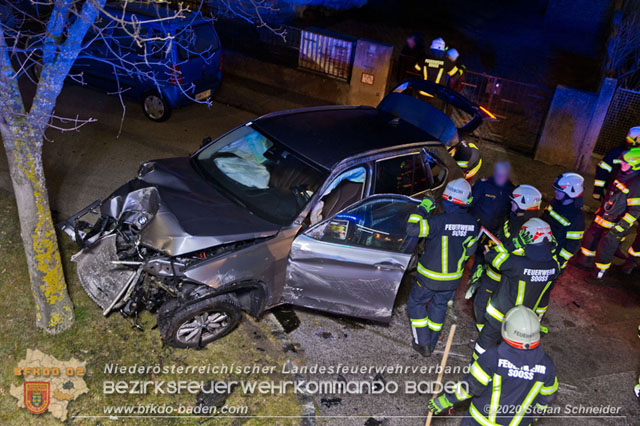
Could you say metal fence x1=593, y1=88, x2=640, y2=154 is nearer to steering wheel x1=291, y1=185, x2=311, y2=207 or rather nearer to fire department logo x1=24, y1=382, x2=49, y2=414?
steering wheel x1=291, y1=185, x2=311, y2=207

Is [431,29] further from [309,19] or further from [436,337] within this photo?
[436,337]

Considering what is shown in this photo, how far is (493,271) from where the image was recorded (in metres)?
5.39

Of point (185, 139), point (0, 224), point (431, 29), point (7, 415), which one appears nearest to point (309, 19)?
point (431, 29)

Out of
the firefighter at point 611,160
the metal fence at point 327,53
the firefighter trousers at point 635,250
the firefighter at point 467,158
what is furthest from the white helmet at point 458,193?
the metal fence at point 327,53

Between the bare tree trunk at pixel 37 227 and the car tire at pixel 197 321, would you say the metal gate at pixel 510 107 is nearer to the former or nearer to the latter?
the car tire at pixel 197 321

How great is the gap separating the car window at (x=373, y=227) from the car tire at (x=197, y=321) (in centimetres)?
105

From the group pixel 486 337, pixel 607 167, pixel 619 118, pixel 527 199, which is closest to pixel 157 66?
pixel 527 199

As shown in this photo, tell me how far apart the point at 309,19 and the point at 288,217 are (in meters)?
12.5

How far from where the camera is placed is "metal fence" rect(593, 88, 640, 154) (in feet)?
29.5

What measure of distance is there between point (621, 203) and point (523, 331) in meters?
3.92

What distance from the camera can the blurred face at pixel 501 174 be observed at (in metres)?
6.07

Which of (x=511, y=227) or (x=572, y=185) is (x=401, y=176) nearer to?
(x=511, y=227)

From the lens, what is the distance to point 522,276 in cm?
471

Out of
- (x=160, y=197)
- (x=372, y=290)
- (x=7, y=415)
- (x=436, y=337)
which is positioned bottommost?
(x=7, y=415)
